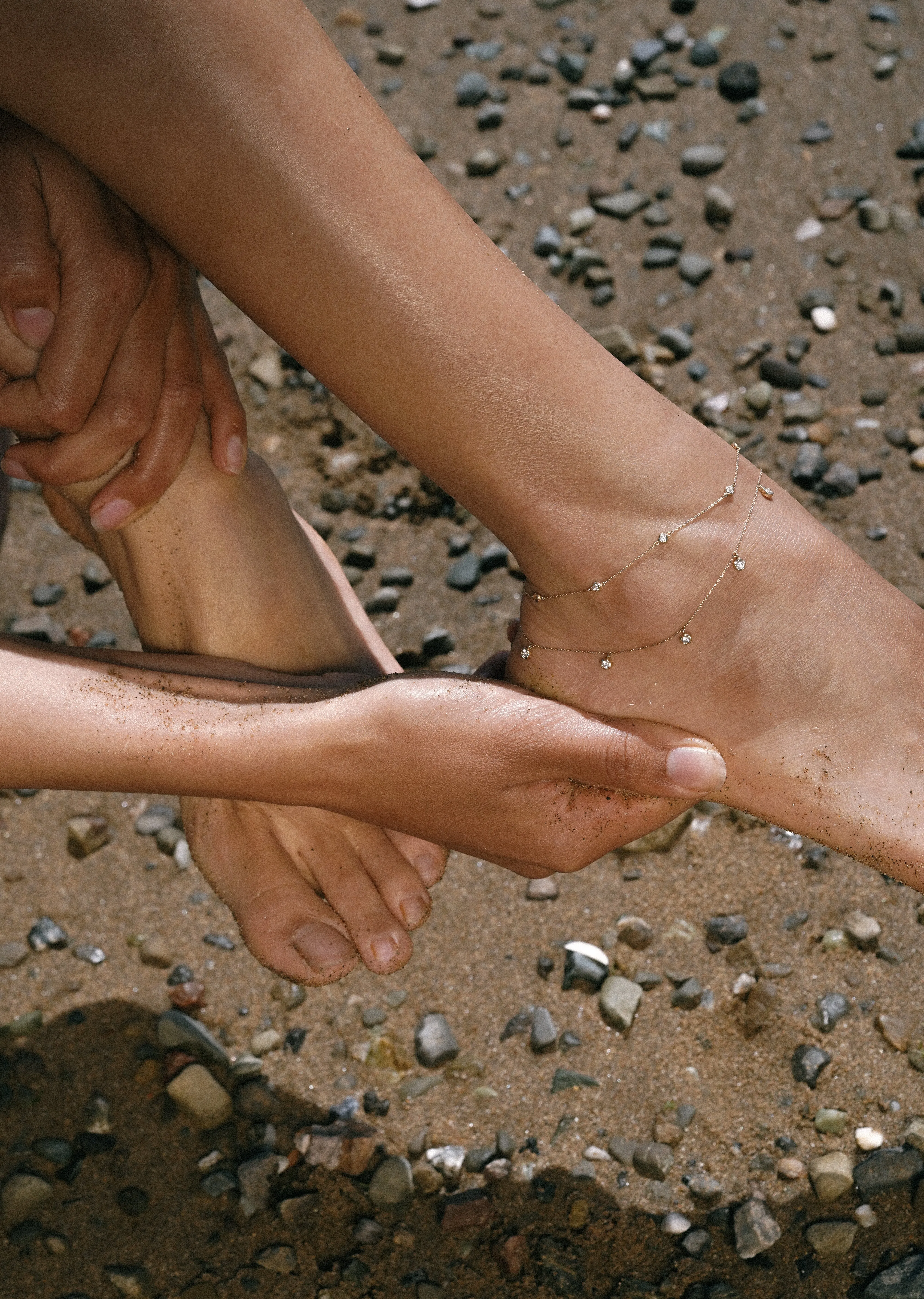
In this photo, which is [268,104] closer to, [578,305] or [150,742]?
[150,742]

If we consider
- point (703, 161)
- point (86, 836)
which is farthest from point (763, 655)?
point (703, 161)

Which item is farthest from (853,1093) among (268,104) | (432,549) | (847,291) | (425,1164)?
(847,291)

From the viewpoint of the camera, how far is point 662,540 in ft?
5.27

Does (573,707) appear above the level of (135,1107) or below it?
above

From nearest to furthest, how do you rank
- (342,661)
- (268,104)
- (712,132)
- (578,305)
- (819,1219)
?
(268,104), (819,1219), (342,661), (578,305), (712,132)

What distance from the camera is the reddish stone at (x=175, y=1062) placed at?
1913 mm

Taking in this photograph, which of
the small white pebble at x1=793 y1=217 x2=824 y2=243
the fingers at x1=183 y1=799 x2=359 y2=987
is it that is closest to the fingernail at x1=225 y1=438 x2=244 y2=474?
the fingers at x1=183 y1=799 x2=359 y2=987

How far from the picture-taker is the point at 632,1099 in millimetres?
1812

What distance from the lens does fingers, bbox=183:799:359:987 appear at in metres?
1.89

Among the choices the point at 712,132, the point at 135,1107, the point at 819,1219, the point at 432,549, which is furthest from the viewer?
the point at 712,132

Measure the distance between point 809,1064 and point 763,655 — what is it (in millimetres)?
614

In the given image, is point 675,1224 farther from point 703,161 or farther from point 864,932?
point 703,161

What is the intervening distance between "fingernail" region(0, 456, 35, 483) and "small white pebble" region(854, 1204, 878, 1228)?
157 centimetres

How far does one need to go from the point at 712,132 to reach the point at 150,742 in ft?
7.15
